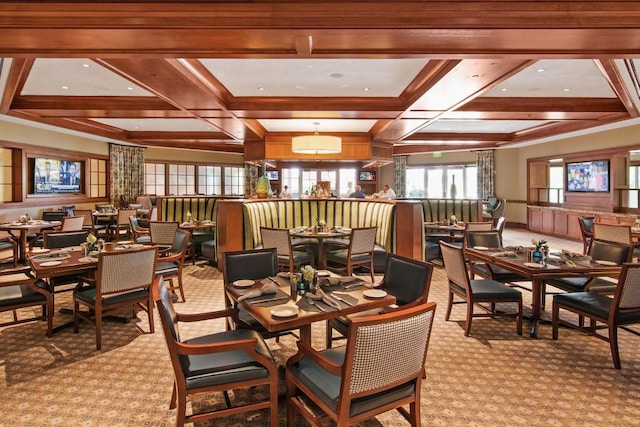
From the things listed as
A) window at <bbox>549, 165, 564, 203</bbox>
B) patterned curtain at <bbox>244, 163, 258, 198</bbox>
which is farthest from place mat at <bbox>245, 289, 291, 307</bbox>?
patterned curtain at <bbox>244, 163, 258, 198</bbox>

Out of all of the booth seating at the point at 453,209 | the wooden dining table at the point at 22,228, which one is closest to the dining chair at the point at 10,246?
the wooden dining table at the point at 22,228

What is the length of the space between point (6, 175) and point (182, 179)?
542 centimetres

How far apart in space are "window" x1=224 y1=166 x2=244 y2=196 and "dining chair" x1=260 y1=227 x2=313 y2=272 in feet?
31.8

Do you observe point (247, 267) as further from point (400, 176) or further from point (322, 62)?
point (400, 176)

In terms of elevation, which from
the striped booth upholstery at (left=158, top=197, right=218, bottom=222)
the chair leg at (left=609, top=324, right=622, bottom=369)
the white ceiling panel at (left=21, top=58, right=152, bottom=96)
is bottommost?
the chair leg at (left=609, top=324, right=622, bottom=369)

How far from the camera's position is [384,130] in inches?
322

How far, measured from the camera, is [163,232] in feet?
19.6

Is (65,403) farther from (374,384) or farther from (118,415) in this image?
(374,384)

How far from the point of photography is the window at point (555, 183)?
37.0 feet

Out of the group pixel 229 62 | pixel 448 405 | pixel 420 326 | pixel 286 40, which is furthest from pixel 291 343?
pixel 229 62

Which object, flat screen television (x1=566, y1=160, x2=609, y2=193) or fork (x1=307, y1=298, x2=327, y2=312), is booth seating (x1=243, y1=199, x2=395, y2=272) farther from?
flat screen television (x1=566, y1=160, x2=609, y2=193)

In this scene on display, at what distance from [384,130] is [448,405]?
6482 mm

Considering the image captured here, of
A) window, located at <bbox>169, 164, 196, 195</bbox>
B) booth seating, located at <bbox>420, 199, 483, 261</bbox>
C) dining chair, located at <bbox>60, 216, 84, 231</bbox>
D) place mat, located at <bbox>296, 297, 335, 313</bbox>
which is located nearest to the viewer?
place mat, located at <bbox>296, 297, 335, 313</bbox>

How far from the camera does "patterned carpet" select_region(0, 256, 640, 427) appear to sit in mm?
2312
